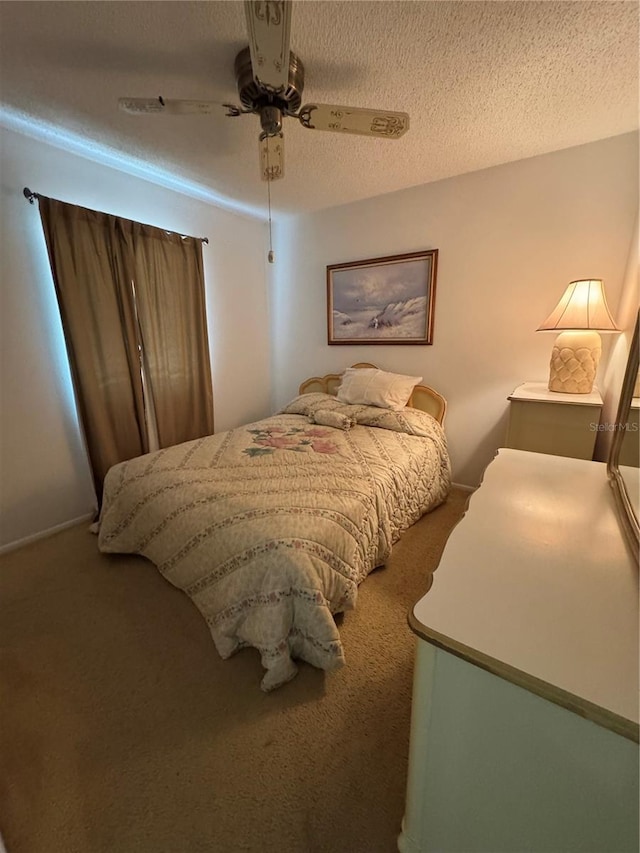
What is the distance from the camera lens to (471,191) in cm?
252

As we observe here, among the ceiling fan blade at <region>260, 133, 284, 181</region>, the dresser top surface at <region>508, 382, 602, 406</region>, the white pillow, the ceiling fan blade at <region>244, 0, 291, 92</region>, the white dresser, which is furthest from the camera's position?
the white pillow

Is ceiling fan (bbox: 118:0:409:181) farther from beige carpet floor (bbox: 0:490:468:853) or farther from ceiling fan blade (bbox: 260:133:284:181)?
beige carpet floor (bbox: 0:490:468:853)

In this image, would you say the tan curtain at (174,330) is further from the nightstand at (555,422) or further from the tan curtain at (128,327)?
the nightstand at (555,422)

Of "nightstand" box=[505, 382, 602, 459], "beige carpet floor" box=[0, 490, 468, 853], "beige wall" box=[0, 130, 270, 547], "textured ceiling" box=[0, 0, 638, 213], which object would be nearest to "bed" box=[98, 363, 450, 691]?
"beige carpet floor" box=[0, 490, 468, 853]

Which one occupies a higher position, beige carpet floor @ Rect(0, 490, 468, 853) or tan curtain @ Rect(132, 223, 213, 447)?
tan curtain @ Rect(132, 223, 213, 447)

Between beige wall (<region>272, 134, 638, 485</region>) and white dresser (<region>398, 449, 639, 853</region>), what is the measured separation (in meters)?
2.04

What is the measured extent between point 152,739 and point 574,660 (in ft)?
4.51

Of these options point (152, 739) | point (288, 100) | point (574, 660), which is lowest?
point (152, 739)

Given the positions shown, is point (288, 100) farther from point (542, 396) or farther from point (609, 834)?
point (609, 834)


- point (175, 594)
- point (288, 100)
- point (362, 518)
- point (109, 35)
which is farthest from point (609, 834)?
point (109, 35)

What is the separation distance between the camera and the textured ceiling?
1260 millimetres

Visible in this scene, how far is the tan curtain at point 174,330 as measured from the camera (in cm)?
263

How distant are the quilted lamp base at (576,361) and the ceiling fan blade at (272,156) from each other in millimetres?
1849

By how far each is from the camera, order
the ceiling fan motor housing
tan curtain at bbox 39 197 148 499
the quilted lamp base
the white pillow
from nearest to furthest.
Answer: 1. the ceiling fan motor housing
2. the quilted lamp base
3. tan curtain at bbox 39 197 148 499
4. the white pillow
